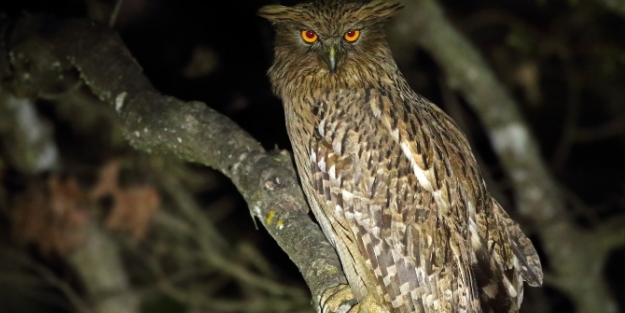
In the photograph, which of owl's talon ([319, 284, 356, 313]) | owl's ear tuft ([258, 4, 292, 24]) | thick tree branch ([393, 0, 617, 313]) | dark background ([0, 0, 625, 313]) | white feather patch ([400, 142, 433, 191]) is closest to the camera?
owl's talon ([319, 284, 356, 313])

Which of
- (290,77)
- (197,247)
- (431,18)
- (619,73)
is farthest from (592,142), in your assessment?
(290,77)

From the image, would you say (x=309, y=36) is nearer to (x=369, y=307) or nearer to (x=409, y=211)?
(x=409, y=211)

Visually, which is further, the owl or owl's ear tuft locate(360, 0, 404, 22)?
owl's ear tuft locate(360, 0, 404, 22)

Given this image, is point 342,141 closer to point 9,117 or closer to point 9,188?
point 9,117

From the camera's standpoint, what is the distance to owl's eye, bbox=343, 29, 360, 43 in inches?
151

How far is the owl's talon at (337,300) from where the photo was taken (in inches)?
123

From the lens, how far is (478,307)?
11.3 feet

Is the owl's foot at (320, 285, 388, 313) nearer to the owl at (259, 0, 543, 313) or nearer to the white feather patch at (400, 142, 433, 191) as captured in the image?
the owl at (259, 0, 543, 313)

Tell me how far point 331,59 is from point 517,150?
8.53 ft

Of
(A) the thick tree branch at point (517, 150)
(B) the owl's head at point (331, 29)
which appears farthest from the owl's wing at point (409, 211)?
(A) the thick tree branch at point (517, 150)

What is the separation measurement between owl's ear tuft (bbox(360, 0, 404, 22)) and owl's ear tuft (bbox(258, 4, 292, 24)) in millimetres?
323

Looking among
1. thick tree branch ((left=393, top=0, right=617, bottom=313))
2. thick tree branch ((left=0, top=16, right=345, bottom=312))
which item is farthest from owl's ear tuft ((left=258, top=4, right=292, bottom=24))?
thick tree branch ((left=393, top=0, right=617, bottom=313))

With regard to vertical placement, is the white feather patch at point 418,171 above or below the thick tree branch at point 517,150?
above

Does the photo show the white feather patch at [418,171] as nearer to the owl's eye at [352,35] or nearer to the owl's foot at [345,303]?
the owl's foot at [345,303]
